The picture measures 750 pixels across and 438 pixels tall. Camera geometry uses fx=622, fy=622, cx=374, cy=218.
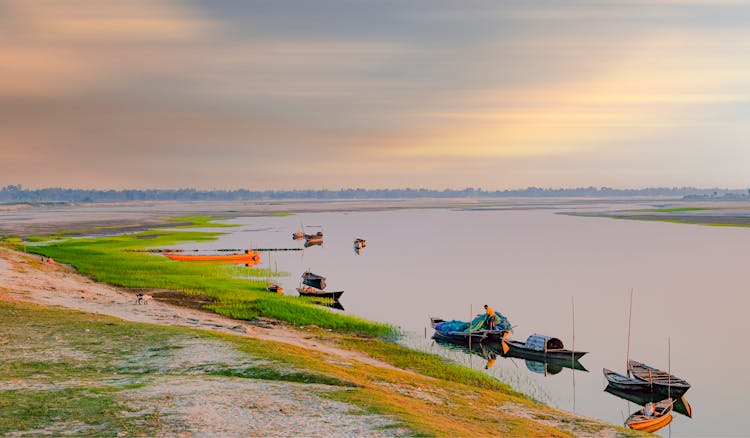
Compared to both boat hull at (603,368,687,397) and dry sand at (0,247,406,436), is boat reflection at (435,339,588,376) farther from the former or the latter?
dry sand at (0,247,406,436)

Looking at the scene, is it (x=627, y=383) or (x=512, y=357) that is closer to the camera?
(x=627, y=383)

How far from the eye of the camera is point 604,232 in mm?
139875

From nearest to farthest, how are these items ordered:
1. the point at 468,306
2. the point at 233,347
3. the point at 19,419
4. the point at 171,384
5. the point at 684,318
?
the point at 19,419 → the point at 171,384 → the point at 233,347 → the point at 684,318 → the point at 468,306

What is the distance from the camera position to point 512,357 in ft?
126

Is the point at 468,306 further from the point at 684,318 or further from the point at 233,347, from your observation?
the point at 233,347

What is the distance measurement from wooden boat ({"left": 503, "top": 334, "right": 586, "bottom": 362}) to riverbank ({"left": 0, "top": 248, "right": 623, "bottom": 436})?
7.16 metres

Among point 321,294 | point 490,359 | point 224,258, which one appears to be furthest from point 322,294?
point 224,258

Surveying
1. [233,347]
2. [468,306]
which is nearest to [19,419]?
[233,347]

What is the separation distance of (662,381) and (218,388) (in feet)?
72.7

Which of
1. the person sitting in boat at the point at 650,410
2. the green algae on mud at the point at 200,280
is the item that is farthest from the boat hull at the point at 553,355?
the green algae on mud at the point at 200,280

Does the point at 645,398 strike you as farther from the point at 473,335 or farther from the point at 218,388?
the point at 218,388

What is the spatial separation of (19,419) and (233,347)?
1116cm

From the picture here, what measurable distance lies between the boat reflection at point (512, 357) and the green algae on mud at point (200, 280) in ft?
15.8

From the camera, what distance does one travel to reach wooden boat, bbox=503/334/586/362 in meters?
36.8
